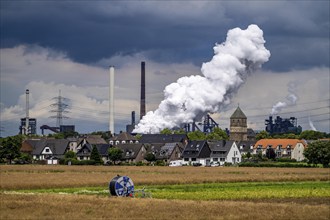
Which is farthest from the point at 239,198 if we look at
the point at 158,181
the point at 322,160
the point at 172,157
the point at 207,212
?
the point at 172,157

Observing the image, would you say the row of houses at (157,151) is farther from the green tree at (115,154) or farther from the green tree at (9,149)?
the green tree at (9,149)

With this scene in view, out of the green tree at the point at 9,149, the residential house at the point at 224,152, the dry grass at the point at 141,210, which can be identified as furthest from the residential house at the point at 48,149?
the dry grass at the point at 141,210

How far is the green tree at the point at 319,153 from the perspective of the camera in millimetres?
126688

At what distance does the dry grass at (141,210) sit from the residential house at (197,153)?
127 metres

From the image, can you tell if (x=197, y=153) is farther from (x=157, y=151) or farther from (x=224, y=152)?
(x=157, y=151)

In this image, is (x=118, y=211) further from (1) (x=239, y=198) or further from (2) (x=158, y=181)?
(2) (x=158, y=181)

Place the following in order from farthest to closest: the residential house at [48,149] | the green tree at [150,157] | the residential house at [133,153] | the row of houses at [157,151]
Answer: the residential house at [48,149]
the row of houses at [157,151]
the residential house at [133,153]
the green tree at [150,157]

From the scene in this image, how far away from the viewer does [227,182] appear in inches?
2886

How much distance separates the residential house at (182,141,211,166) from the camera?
166625mm

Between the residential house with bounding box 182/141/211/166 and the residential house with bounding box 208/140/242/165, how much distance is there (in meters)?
1.77

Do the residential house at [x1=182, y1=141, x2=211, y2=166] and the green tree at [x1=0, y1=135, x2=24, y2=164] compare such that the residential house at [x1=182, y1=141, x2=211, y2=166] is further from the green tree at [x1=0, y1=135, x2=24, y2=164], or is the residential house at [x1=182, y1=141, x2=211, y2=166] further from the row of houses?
the green tree at [x1=0, y1=135, x2=24, y2=164]

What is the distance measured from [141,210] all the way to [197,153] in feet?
434

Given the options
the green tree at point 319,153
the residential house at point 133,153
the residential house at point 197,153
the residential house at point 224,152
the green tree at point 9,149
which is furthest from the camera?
the residential house at point 224,152

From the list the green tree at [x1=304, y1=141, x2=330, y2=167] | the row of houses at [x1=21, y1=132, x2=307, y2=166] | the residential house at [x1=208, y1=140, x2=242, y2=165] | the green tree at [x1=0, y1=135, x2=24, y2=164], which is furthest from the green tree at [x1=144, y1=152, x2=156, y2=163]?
the green tree at [x1=304, y1=141, x2=330, y2=167]
